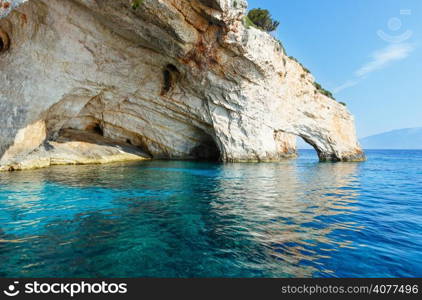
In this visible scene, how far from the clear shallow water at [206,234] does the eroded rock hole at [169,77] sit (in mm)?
13446

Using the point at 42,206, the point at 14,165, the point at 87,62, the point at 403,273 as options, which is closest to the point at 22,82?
the point at 87,62

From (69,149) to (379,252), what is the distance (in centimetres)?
2144

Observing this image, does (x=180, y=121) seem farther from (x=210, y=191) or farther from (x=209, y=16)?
(x=210, y=191)

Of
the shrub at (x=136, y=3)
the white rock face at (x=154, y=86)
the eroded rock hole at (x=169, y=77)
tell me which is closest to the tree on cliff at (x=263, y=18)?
the white rock face at (x=154, y=86)

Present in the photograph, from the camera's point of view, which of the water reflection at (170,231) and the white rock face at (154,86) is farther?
the white rock face at (154,86)

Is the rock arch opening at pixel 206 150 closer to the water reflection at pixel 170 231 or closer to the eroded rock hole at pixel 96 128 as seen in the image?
the eroded rock hole at pixel 96 128

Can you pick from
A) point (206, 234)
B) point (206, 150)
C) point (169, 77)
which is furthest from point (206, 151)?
point (206, 234)

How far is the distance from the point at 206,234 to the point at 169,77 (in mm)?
18048

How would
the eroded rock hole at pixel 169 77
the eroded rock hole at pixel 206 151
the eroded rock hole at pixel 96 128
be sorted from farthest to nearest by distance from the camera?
the eroded rock hole at pixel 206 151 → the eroded rock hole at pixel 96 128 → the eroded rock hole at pixel 169 77

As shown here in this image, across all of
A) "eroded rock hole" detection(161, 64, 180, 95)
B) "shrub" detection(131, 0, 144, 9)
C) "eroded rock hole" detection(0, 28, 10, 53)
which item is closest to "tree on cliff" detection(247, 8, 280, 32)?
"eroded rock hole" detection(161, 64, 180, 95)

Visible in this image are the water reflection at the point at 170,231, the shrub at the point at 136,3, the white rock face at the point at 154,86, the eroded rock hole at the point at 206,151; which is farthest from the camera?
the eroded rock hole at the point at 206,151

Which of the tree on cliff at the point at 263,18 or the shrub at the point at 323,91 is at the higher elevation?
the tree on cliff at the point at 263,18

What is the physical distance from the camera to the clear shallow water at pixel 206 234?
3693 millimetres

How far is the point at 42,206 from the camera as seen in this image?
7.05m
